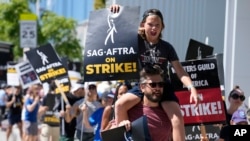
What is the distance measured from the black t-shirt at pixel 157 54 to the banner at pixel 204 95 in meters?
1.60

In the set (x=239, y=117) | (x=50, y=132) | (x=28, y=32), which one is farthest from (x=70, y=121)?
(x=28, y=32)

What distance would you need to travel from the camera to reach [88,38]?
31.5 ft

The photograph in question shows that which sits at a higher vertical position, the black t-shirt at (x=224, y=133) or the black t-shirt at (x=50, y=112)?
the black t-shirt at (x=224, y=133)

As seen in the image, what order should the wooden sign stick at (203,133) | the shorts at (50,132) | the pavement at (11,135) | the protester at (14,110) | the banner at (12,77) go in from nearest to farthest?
the wooden sign stick at (203,133) < the shorts at (50,132) < the protester at (14,110) < the pavement at (11,135) < the banner at (12,77)

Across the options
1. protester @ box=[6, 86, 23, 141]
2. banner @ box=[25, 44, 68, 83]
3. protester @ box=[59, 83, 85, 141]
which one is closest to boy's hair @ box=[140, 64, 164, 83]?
protester @ box=[59, 83, 85, 141]

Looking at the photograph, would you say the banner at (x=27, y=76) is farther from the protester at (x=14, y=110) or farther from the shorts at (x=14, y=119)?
the shorts at (x=14, y=119)

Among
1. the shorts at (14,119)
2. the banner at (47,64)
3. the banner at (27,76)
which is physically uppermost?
the banner at (47,64)

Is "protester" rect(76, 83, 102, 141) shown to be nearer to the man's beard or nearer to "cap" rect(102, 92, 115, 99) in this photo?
"cap" rect(102, 92, 115, 99)

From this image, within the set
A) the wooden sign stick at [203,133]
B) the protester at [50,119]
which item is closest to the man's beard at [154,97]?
the wooden sign stick at [203,133]

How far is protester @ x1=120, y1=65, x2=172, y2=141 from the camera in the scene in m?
7.80

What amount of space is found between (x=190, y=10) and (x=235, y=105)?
3.50 meters

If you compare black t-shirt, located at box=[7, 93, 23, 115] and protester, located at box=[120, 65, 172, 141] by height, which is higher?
protester, located at box=[120, 65, 172, 141]

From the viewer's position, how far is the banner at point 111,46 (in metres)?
9.19

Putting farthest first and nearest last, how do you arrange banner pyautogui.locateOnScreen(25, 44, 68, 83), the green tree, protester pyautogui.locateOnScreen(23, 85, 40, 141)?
the green tree, protester pyautogui.locateOnScreen(23, 85, 40, 141), banner pyautogui.locateOnScreen(25, 44, 68, 83)
